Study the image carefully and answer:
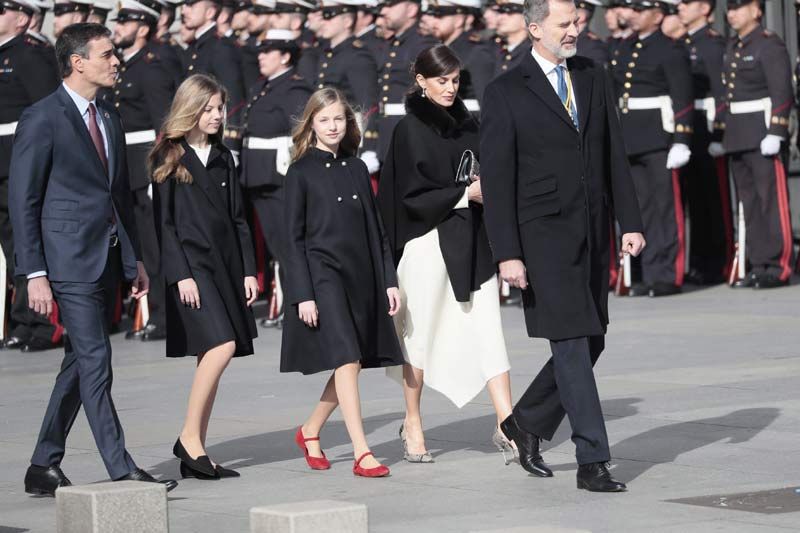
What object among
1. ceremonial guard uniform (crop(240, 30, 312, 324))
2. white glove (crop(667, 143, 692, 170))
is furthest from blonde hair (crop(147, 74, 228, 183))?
white glove (crop(667, 143, 692, 170))

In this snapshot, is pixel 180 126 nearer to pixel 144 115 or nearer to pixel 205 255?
pixel 205 255

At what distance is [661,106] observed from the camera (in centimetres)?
1552

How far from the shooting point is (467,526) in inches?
260

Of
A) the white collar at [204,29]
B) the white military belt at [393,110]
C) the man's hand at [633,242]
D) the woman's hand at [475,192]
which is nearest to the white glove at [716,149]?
the white military belt at [393,110]

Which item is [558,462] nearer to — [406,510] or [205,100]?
[406,510]

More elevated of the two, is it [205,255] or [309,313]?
[205,255]

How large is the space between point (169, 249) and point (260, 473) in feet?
3.46

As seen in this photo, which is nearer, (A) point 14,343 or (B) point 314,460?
(B) point 314,460

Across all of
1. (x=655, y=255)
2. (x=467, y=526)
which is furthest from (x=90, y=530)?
(x=655, y=255)

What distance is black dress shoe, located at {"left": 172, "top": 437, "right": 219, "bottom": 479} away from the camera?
7.96 m

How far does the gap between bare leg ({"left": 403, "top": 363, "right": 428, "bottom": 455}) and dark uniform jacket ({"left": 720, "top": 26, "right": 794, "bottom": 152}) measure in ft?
24.8

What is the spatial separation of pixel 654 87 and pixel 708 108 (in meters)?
0.78

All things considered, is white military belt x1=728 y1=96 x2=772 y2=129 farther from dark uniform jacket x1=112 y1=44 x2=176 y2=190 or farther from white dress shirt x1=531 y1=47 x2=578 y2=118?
white dress shirt x1=531 y1=47 x2=578 y2=118

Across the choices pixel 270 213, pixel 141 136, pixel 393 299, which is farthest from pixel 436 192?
pixel 141 136
